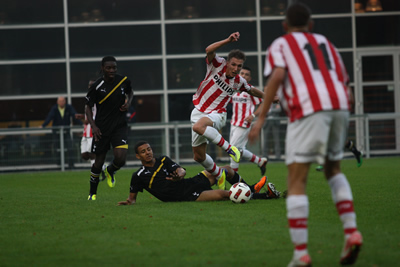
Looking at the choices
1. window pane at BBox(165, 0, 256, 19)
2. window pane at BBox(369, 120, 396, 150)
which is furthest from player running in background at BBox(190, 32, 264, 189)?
window pane at BBox(165, 0, 256, 19)

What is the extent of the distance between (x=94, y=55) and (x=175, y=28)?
2690mm

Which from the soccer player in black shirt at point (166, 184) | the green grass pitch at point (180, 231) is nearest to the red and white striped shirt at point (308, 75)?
the green grass pitch at point (180, 231)

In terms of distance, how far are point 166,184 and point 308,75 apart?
4.69 m

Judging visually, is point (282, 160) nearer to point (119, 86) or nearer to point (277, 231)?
point (119, 86)

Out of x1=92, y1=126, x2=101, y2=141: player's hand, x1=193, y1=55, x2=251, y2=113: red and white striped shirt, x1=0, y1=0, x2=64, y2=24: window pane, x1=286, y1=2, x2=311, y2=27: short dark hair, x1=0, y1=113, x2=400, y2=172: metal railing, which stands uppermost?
x1=0, y1=0, x2=64, y2=24: window pane

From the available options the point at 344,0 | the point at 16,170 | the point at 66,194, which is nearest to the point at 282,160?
the point at 344,0

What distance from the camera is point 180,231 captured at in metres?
6.70

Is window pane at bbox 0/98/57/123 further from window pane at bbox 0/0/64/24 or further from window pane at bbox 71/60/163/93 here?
window pane at bbox 0/0/64/24

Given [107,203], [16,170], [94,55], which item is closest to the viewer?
[107,203]

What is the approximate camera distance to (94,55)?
2050 centimetres

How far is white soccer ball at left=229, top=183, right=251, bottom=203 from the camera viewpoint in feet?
29.4

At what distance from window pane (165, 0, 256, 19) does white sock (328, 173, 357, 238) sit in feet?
53.2

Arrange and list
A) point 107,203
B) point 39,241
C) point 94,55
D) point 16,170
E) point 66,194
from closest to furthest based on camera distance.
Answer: point 39,241 → point 107,203 → point 66,194 → point 16,170 → point 94,55

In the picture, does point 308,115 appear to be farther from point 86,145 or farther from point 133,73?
point 133,73
